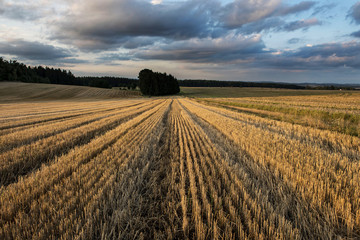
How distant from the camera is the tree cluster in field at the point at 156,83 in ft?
253

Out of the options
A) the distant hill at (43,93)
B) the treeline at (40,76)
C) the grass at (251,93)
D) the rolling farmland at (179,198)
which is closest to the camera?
the rolling farmland at (179,198)

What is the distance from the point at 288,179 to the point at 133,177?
3287mm

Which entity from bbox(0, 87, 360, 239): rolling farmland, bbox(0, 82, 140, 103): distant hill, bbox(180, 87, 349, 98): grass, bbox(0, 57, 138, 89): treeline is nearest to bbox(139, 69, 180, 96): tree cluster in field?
bbox(180, 87, 349, 98): grass

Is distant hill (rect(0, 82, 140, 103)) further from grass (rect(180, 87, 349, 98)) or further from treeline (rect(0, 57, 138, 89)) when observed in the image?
grass (rect(180, 87, 349, 98))

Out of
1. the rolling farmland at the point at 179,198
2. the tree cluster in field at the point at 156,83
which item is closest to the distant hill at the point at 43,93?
the tree cluster in field at the point at 156,83

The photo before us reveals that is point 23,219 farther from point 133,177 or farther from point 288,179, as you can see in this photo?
point 288,179

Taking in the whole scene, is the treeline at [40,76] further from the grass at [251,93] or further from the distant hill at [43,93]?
the grass at [251,93]

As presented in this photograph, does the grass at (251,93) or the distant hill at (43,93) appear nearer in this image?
the distant hill at (43,93)

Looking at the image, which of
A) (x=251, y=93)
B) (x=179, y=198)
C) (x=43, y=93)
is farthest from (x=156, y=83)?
(x=179, y=198)

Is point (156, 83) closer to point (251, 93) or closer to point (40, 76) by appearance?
point (251, 93)

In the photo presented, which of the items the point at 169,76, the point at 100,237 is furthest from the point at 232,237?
the point at 169,76

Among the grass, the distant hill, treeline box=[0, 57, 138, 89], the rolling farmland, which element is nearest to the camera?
the rolling farmland

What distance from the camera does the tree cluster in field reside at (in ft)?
253

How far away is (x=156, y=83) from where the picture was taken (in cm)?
7812
